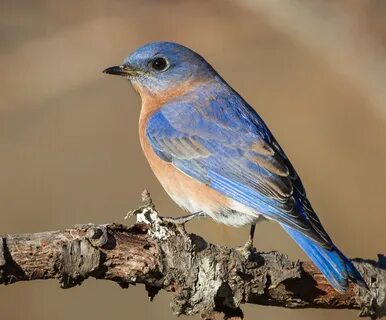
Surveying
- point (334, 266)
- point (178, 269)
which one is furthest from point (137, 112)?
point (178, 269)

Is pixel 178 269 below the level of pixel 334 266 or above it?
above

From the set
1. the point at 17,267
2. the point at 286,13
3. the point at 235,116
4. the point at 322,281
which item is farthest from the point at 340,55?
the point at 17,267

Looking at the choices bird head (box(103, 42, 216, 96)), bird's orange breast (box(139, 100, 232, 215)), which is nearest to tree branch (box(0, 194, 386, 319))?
bird's orange breast (box(139, 100, 232, 215))

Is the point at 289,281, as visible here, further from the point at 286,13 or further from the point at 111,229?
the point at 286,13

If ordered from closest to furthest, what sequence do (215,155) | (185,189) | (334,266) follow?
(334,266), (185,189), (215,155)

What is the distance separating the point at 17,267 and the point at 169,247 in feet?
2.59

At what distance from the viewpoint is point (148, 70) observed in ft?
22.9

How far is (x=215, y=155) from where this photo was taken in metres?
6.26

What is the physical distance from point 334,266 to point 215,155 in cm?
124

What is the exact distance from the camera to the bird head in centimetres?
693

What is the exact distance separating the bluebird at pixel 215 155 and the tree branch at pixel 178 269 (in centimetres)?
18

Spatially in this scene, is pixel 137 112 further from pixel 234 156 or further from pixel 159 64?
pixel 234 156

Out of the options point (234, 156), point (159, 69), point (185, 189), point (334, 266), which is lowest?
point (334, 266)

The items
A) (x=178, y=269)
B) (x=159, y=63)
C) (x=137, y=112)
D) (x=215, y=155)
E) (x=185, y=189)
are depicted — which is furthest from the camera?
(x=137, y=112)
